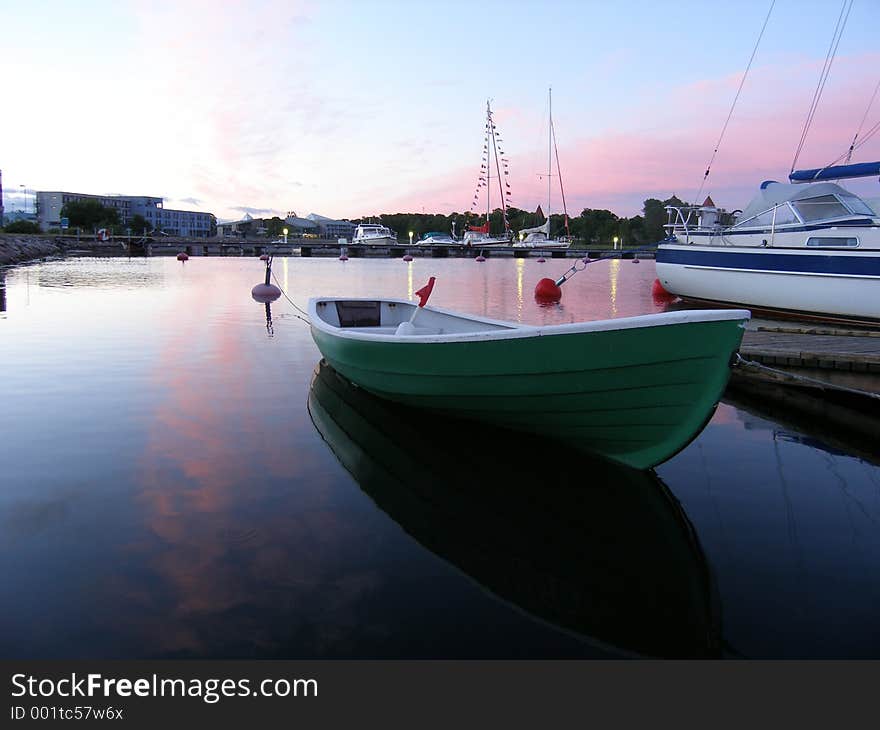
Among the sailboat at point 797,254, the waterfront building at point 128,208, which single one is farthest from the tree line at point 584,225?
the sailboat at point 797,254

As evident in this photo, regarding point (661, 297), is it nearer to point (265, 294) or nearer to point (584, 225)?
point (265, 294)

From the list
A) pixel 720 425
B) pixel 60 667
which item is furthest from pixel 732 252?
pixel 60 667

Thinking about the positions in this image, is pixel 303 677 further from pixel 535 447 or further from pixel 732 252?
pixel 732 252

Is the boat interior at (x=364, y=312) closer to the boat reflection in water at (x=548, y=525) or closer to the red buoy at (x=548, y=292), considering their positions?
the boat reflection in water at (x=548, y=525)

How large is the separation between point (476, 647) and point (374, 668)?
64 centimetres

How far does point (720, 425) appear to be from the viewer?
877cm

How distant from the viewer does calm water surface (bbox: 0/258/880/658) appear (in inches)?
160

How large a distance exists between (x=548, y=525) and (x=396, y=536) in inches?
54.5

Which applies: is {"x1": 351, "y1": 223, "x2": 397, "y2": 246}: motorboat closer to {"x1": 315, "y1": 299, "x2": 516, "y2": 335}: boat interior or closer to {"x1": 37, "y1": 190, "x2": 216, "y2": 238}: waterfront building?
{"x1": 315, "y1": 299, "x2": 516, "y2": 335}: boat interior

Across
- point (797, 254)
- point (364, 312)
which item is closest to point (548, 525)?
point (364, 312)

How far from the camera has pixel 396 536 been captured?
5453mm

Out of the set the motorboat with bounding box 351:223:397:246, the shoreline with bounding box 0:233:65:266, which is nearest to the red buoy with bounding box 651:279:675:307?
the shoreline with bounding box 0:233:65:266

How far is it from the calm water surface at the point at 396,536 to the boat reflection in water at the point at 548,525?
0.03m

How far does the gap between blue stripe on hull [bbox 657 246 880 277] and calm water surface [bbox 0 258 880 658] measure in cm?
905
